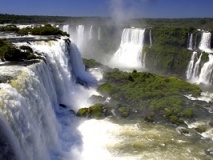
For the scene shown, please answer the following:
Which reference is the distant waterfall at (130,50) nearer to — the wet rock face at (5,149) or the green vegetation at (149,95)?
the green vegetation at (149,95)

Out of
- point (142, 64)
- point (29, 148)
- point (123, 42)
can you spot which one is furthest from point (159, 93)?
point (123, 42)

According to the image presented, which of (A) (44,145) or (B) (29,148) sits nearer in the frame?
(B) (29,148)

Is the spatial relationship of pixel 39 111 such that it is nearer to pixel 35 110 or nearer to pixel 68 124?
pixel 35 110

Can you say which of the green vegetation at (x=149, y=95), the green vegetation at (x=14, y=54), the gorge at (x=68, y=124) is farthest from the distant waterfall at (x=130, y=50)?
the green vegetation at (x=14, y=54)

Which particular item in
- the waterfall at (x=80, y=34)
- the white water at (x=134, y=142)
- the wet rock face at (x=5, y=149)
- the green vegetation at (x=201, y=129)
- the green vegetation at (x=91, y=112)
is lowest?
the white water at (x=134, y=142)

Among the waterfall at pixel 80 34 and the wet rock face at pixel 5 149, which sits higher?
the waterfall at pixel 80 34

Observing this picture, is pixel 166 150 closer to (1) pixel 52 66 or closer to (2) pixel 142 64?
(1) pixel 52 66
